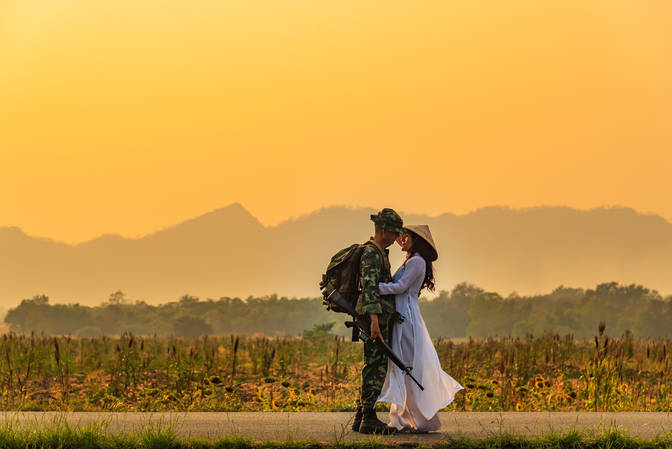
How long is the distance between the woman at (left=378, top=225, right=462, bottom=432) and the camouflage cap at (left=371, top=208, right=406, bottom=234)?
22 cm

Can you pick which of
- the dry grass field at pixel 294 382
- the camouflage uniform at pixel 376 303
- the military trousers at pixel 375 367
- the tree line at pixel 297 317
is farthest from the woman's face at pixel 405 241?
the tree line at pixel 297 317

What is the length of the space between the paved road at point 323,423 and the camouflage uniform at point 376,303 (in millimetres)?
619

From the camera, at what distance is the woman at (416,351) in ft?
33.9

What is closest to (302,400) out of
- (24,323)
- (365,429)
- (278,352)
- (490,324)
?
(365,429)

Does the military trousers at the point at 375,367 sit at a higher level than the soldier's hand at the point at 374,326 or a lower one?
lower

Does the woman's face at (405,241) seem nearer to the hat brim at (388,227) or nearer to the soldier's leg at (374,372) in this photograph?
the hat brim at (388,227)

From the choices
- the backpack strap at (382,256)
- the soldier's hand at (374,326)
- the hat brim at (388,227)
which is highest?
the hat brim at (388,227)

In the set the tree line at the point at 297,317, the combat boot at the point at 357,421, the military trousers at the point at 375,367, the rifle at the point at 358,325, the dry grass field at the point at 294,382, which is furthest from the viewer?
the tree line at the point at 297,317

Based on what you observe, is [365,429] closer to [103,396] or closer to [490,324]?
[103,396]

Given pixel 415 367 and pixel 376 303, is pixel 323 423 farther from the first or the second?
pixel 376 303

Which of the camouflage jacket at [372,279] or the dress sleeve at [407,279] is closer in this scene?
the camouflage jacket at [372,279]

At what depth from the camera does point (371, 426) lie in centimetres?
1037

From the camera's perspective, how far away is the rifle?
1003 cm

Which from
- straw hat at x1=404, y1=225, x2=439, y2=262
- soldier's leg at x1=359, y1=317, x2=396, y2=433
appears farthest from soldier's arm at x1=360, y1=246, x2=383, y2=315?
straw hat at x1=404, y1=225, x2=439, y2=262
